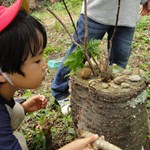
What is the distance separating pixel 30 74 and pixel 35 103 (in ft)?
2.51

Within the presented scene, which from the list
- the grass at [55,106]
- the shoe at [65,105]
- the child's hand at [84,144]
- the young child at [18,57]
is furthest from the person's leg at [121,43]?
the child's hand at [84,144]

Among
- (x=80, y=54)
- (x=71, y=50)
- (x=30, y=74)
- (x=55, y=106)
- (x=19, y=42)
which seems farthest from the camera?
(x=55, y=106)

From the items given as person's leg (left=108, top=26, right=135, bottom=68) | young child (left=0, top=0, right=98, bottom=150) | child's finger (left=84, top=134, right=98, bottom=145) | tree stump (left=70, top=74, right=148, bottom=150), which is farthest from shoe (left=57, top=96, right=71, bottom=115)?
child's finger (left=84, top=134, right=98, bottom=145)

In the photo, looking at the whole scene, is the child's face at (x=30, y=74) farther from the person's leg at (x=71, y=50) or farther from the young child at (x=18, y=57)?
the person's leg at (x=71, y=50)

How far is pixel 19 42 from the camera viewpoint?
1.67m

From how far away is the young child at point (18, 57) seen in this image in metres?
1.65

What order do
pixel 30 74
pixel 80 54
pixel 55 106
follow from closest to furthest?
pixel 30 74 < pixel 80 54 < pixel 55 106

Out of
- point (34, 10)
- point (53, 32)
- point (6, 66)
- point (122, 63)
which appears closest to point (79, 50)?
point (6, 66)

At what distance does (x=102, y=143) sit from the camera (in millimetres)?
1649

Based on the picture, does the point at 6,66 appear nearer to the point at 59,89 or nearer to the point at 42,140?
the point at 42,140

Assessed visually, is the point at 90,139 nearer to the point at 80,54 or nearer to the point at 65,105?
the point at 80,54

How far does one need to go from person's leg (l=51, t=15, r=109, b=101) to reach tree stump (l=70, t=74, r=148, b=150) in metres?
0.66

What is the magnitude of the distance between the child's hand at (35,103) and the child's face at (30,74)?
0.58 meters

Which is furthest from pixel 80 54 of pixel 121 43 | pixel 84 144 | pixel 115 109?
pixel 121 43
